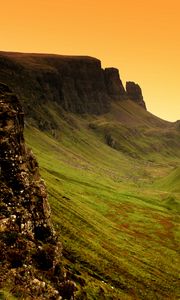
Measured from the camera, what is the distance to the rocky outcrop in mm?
35719

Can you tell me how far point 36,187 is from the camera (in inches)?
1900

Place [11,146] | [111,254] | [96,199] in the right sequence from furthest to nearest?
1. [96,199]
2. [111,254]
3. [11,146]

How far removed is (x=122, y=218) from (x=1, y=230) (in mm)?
113492

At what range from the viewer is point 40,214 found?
46.1 meters

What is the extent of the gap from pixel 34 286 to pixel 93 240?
2039 inches

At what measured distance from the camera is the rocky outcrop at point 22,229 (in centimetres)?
3572

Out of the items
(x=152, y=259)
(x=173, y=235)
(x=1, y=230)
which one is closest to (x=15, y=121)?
(x=1, y=230)

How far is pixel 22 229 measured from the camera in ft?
134

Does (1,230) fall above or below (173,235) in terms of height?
above

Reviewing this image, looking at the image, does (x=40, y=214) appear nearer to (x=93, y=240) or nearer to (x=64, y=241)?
(x=64, y=241)

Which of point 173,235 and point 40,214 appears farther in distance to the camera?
point 173,235

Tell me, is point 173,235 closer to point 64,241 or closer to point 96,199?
point 96,199

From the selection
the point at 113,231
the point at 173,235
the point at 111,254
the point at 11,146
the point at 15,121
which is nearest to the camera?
the point at 11,146

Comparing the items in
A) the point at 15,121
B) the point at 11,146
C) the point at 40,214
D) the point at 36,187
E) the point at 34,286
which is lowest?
the point at 34,286
